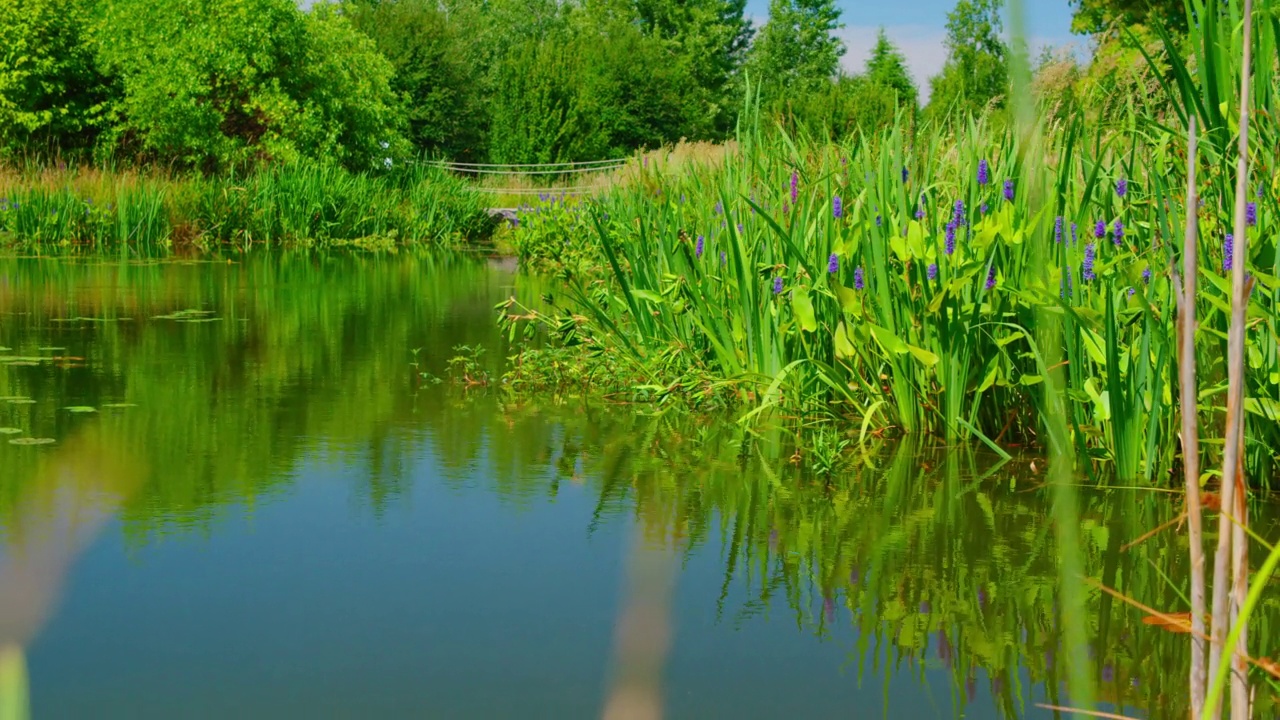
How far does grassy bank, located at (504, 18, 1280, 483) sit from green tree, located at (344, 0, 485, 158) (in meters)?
28.5

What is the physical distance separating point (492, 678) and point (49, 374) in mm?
3094

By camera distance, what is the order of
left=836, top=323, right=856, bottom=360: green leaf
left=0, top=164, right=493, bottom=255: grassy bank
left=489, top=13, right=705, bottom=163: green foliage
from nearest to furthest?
1. left=836, top=323, right=856, bottom=360: green leaf
2. left=0, top=164, right=493, bottom=255: grassy bank
3. left=489, top=13, right=705, bottom=163: green foliage

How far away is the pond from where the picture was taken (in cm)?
179

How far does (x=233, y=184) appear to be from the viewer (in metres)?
13.2

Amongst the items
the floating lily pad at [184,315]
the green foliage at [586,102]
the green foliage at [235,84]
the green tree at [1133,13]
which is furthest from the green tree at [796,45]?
the floating lily pad at [184,315]

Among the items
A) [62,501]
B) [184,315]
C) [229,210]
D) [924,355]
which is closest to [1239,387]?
[924,355]

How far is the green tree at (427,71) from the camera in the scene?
108 feet

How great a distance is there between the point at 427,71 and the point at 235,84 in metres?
17.6

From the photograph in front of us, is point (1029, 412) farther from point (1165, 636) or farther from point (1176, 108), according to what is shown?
point (1165, 636)

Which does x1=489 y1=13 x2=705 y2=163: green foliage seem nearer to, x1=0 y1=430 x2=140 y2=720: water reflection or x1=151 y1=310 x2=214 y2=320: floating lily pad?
x1=151 y1=310 x2=214 y2=320: floating lily pad

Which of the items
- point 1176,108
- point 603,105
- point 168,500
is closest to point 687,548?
point 168,500

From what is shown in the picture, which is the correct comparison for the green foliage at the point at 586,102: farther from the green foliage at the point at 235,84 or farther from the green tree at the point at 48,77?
the green tree at the point at 48,77

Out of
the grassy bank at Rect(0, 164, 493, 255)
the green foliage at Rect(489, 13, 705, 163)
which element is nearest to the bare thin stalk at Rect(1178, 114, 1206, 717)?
the grassy bank at Rect(0, 164, 493, 255)

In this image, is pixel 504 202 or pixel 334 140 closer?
pixel 334 140
